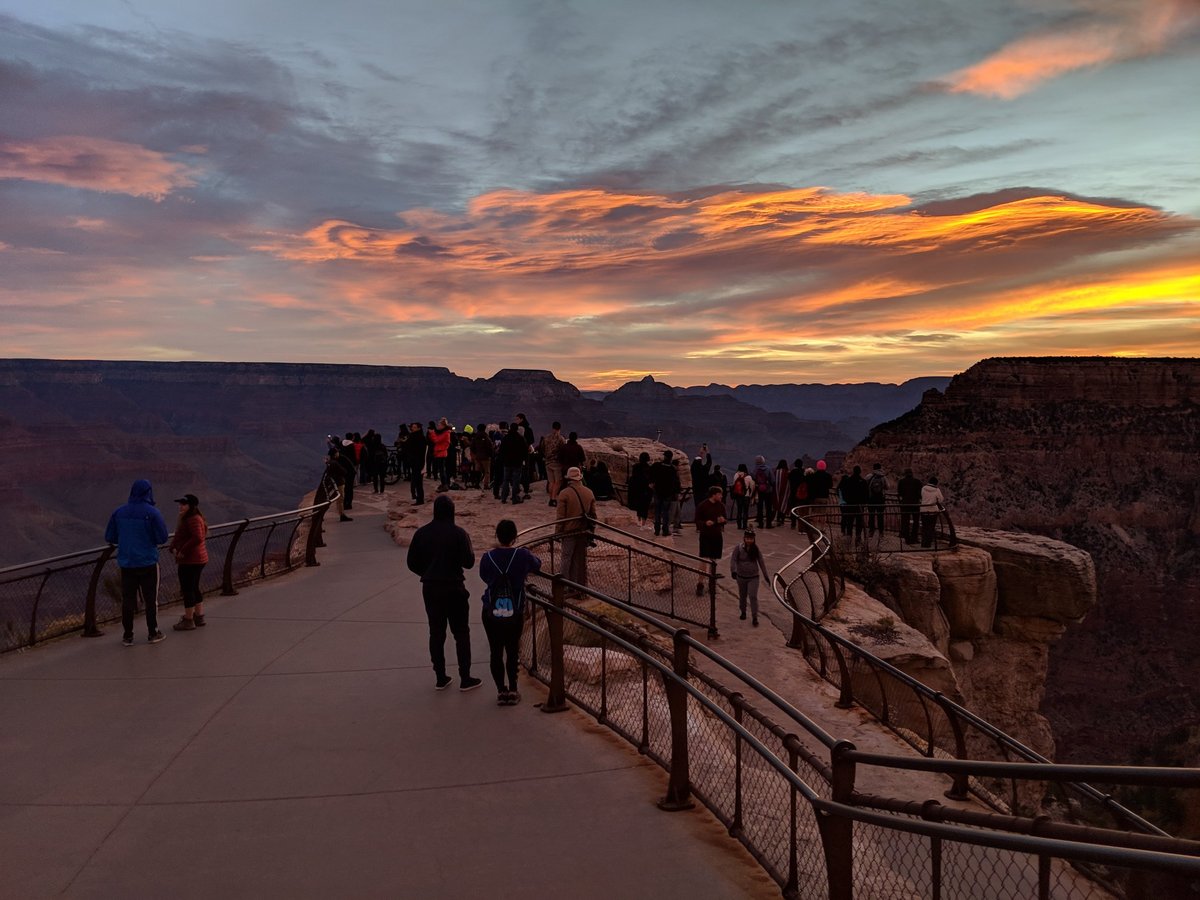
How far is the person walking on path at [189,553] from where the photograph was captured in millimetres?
9703

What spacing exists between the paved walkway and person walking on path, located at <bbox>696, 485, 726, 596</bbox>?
20.5 ft

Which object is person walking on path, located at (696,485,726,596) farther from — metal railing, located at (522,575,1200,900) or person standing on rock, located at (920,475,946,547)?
person standing on rock, located at (920,475,946,547)

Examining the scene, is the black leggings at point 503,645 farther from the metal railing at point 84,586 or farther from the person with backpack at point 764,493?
the person with backpack at point 764,493

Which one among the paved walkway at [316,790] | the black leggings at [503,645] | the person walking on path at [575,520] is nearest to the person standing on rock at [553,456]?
the person walking on path at [575,520]

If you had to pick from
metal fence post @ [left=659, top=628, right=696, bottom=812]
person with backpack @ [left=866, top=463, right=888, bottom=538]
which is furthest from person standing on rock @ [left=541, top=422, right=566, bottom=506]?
metal fence post @ [left=659, top=628, right=696, bottom=812]

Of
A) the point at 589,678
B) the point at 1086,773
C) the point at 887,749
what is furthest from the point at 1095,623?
the point at 1086,773

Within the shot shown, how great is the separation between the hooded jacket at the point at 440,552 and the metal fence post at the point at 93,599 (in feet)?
14.4

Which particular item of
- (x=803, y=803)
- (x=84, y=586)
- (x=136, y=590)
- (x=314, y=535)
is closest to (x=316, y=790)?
(x=803, y=803)

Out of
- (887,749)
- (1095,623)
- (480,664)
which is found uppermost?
(480,664)

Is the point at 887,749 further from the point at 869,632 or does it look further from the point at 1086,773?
the point at 1086,773

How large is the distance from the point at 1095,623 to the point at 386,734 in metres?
58.7

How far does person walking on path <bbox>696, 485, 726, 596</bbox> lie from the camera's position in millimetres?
13828

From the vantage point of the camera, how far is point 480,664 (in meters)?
8.50

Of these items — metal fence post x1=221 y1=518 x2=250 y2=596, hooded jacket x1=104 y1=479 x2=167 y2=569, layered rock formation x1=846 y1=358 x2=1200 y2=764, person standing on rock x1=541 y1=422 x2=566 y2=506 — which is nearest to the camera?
hooded jacket x1=104 y1=479 x2=167 y2=569
